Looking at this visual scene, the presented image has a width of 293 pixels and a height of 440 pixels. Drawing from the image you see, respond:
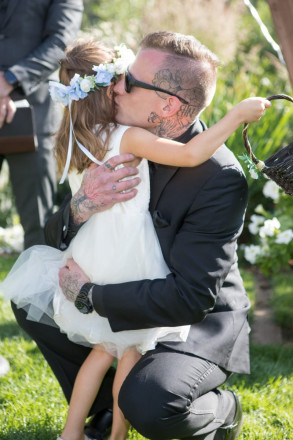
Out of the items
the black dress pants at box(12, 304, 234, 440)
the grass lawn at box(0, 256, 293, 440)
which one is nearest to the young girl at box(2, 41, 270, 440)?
the black dress pants at box(12, 304, 234, 440)

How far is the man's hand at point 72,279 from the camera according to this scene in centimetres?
240

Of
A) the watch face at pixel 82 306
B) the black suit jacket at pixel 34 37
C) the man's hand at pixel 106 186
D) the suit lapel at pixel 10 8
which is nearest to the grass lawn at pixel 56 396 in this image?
the watch face at pixel 82 306

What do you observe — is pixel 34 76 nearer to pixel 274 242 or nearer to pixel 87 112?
pixel 87 112

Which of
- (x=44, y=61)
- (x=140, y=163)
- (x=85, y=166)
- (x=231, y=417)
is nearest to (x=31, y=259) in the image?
(x=85, y=166)

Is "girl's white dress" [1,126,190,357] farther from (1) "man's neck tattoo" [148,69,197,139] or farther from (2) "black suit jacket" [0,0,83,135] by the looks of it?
(2) "black suit jacket" [0,0,83,135]

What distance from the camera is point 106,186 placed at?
7.82 feet

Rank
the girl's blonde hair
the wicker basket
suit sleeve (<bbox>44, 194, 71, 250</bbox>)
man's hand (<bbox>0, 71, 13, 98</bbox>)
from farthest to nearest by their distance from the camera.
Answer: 1. man's hand (<bbox>0, 71, 13, 98</bbox>)
2. suit sleeve (<bbox>44, 194, 71, 250</bbox>)
3. the girl's blonde hair
4. the wicker basket

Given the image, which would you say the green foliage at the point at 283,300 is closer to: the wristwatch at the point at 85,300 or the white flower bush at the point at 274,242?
the white flower bush at the point at 274,242

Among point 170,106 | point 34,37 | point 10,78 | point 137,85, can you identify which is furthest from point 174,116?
point 34,37

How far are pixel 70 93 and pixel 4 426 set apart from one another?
4.70ft

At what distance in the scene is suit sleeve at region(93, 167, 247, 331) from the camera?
224cm

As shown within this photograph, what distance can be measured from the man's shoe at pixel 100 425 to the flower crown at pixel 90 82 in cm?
133

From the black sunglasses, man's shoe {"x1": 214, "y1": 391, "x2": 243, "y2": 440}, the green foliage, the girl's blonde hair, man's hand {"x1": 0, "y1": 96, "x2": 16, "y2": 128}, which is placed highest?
the black sunglasses

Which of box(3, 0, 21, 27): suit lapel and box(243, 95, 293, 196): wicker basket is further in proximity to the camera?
box(3, 0, 21, 27): suit lapel
